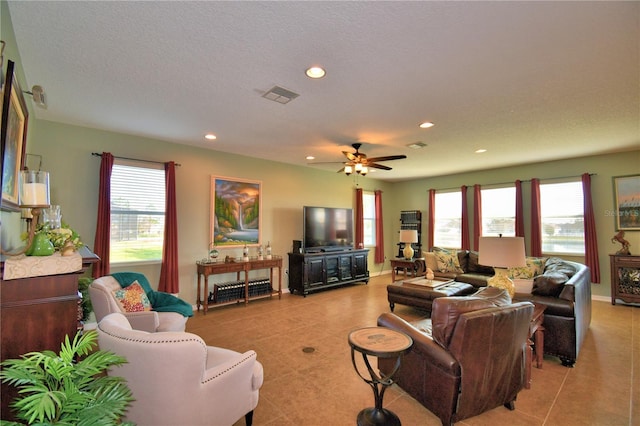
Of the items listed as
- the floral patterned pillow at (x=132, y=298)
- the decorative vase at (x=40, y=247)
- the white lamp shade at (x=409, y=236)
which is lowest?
the floral patterned pillow at (x=132, y=298)

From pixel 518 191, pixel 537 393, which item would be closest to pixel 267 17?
pixel 537 393

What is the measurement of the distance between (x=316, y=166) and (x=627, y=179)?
5893mm

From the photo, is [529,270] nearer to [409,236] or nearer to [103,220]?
[409,236]

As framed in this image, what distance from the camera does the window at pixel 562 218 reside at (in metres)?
5.80

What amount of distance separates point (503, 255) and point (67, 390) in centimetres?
341

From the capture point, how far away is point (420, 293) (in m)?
4.38

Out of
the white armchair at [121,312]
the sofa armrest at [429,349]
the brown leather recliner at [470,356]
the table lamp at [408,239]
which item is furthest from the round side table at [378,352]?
the table lamp at [408,239]

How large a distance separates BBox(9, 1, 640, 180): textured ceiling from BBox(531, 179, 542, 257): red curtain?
1.89 metres

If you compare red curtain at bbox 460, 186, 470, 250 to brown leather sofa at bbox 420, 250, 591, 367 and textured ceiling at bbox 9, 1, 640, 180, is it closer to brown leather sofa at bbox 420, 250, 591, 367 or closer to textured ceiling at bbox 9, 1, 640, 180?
textured ceiling at bbox 9, 1, 640, 180

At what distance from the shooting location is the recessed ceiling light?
247 cm

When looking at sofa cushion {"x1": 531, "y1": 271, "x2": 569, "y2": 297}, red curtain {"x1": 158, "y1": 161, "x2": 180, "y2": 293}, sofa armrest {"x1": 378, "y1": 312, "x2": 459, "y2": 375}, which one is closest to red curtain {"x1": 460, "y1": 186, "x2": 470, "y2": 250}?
sofa cushion {"x1": 531, "y1": 271, "x2": 569, "y2": 297}

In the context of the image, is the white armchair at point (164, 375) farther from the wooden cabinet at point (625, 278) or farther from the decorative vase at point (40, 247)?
the wooden cabinet at point (625, 278)

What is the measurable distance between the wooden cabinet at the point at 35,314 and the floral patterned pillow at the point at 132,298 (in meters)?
1.41

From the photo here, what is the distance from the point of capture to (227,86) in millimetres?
2820
